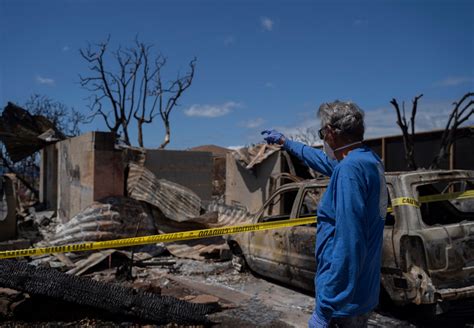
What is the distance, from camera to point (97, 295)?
4.89 meters

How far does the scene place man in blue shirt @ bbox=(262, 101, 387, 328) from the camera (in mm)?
2092

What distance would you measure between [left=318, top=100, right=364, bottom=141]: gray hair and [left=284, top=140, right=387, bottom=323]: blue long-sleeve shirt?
0.10 m

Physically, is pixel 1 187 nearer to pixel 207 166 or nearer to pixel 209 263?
A: pixel 209 263

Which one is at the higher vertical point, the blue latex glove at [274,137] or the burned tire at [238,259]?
the blue latex glove at [274,137]

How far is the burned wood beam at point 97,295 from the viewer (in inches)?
188

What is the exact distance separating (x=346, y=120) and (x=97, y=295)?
12.0ft

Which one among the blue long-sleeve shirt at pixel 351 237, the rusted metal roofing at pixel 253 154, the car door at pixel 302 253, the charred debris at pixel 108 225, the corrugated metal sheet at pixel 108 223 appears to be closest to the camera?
the blue long-sleeve shirt at pixel 351 237

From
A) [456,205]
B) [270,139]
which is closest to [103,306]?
[270,139]

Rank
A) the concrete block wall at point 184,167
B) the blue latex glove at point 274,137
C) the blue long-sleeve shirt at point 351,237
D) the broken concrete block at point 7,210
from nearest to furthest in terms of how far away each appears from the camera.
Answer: the blue long-sleeve shirt at point 351,237 < the blue latex glove at point 274,137 < the broken concrete block at point 7,210 < the concrete block wall at point 184,167

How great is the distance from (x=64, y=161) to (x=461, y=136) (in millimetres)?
10008

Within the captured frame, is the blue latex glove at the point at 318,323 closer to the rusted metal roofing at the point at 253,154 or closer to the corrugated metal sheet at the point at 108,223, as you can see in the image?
the corrugated metal sheet at the point at 108,223

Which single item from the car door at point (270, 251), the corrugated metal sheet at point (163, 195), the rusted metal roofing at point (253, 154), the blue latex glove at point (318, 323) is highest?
the rusted metal roofing at point (253, 154)

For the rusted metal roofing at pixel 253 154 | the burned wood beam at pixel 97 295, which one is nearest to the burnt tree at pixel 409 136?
the rusted metal roofing at pixel 253 154

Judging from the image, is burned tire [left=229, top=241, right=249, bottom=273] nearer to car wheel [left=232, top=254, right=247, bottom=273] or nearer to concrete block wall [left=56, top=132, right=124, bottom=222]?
car wheel [left=232, top=254, right=247, bottom=273]
